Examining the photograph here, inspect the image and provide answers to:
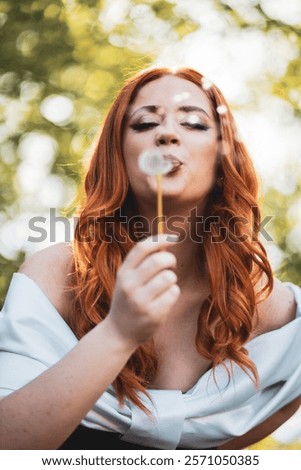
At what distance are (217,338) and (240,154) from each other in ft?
1.88

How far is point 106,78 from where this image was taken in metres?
4.61

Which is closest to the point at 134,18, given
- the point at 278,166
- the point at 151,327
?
the point at 278,166

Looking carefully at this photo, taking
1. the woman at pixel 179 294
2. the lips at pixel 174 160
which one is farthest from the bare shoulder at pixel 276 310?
the lips at pixel 174 160

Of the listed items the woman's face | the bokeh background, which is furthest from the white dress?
the bokeh background

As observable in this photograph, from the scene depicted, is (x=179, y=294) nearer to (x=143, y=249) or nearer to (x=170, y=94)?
(x=170, y=94)

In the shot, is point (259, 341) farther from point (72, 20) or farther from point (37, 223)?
point (72, 20)

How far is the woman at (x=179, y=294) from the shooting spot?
1.89 m

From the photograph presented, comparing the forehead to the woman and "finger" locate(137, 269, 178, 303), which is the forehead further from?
"finger" locate(137, 269, 178, 303)

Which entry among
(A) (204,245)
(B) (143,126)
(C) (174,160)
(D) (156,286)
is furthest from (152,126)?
(D) (156,286)

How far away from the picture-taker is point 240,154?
2.20m

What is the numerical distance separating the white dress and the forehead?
61 centimetres

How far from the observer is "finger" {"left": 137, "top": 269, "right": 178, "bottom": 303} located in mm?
1278

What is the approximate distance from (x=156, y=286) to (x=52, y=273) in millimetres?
793

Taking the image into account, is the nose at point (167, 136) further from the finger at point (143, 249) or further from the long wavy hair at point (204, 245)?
the finger at point (143, 249)
